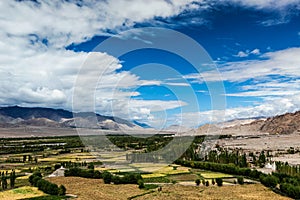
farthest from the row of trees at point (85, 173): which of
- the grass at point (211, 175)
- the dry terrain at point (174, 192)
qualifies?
the grass at point (211, 175)

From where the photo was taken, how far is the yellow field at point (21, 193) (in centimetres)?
3186

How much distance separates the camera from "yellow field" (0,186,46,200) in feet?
105

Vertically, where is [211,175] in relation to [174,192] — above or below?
above

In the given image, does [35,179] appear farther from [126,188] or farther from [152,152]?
[152,152]

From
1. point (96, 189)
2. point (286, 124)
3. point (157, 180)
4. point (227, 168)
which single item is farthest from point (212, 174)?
point (286, 124)

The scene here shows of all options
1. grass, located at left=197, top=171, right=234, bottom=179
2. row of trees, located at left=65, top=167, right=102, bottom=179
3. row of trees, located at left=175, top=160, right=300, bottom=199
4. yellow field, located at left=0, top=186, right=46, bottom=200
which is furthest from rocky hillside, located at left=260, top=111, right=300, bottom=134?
yellow field, located at left=0, top=186, right=46, bottom=200

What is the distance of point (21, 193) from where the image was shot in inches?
1326

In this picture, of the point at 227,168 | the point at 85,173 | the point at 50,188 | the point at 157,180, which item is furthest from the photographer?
the point at 227,168

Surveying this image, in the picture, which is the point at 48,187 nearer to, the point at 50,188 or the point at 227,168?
the point at 50,188

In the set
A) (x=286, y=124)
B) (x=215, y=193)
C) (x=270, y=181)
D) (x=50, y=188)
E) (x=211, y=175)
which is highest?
(x=286, y=124)

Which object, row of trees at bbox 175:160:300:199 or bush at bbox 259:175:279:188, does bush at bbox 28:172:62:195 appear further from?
bush at bbox 259:175:279:188

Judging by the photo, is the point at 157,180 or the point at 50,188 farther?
the point at 157,180

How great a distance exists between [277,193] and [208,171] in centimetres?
1786

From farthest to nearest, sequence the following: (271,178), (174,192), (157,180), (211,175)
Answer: (211,175) → (157,180) → (271,178) → (174,192)
